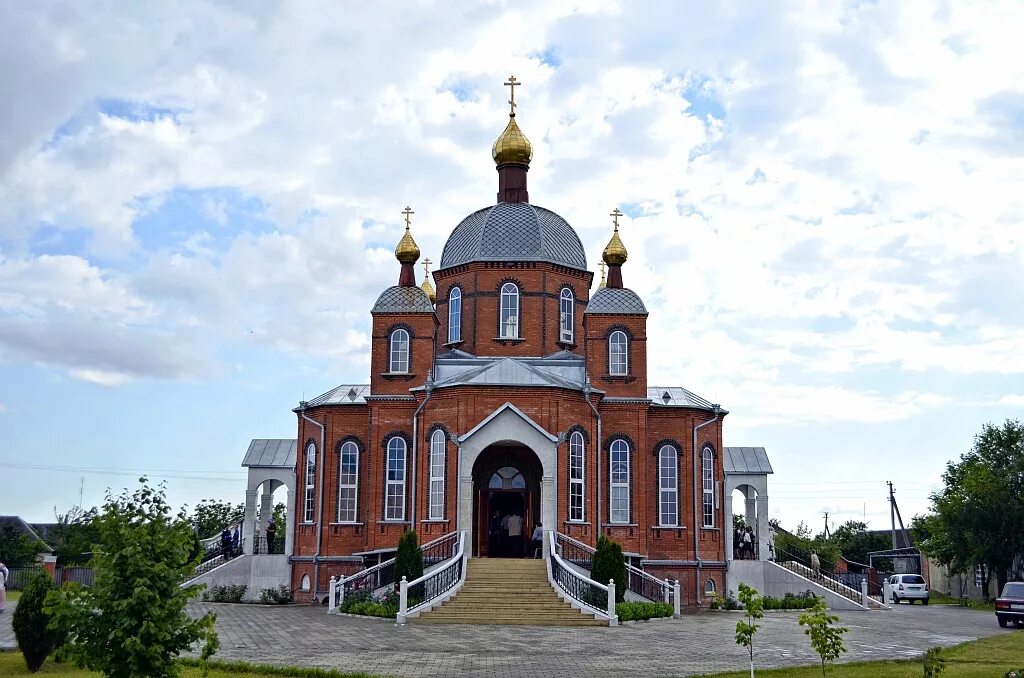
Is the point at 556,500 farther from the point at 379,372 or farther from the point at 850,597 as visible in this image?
the point at 850,597

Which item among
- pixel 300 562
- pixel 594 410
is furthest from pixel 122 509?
pixel 300 562

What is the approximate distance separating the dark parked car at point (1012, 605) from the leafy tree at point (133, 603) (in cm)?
2041

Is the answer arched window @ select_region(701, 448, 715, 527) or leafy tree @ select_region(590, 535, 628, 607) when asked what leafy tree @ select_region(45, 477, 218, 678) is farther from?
arched window @ select_region(701, 448, 715, 527)

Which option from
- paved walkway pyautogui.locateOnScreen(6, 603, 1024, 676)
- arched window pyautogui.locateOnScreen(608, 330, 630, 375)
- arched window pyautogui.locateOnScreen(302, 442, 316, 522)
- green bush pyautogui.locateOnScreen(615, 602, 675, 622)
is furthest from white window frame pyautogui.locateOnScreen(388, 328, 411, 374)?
green bush pyautogui.locateOnScreen(615, 602, 675, 622)

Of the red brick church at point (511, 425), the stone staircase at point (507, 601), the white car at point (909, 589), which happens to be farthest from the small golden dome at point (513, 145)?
the white car at point (909, 589)

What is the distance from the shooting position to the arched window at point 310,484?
33344mm

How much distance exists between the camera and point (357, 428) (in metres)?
33.2

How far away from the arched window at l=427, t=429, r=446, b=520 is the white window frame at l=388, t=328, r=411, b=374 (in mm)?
3679

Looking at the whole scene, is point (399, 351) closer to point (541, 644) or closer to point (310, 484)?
A: point (310, 484)

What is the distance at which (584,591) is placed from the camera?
23922mm

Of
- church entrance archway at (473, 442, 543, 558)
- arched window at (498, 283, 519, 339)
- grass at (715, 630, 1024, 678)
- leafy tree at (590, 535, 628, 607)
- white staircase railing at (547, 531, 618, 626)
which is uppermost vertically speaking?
arched window at (498, 283, 519, 339)

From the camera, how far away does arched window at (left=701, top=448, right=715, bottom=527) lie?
32.7 meters

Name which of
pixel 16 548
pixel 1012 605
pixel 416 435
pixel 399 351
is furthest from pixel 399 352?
pixel 16 548

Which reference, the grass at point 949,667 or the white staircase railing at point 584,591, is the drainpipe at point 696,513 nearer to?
the white staircase railing at point 584,591
